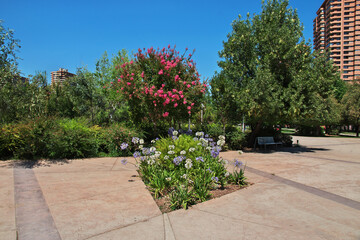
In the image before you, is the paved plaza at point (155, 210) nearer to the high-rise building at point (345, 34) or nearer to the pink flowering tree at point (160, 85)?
the pink flowering tree at point (160, 85)

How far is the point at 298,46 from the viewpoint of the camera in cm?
1088

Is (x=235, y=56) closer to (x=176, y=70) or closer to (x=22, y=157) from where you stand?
(x=176, y=70)

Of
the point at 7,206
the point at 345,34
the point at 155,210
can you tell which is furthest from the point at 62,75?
the point at 345,34

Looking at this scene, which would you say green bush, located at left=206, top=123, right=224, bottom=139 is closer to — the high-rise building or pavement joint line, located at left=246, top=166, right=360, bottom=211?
pavement joint line, located at left=246, top=166, right=360, bottom=211

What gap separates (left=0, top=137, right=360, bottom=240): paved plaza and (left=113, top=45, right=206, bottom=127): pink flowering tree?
432cm

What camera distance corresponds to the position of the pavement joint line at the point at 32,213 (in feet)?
9.30

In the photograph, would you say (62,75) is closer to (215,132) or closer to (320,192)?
(215,132)

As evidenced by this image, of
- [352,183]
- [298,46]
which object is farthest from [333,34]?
[352,183]

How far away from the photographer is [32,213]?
134 inches

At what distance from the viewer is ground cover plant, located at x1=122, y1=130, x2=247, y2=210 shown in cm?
432

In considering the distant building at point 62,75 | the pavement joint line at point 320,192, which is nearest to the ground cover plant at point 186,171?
the pavement joint line at point 320,192

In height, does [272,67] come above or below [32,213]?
above

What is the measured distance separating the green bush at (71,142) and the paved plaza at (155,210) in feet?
5.53

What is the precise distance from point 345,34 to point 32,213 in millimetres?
126169
